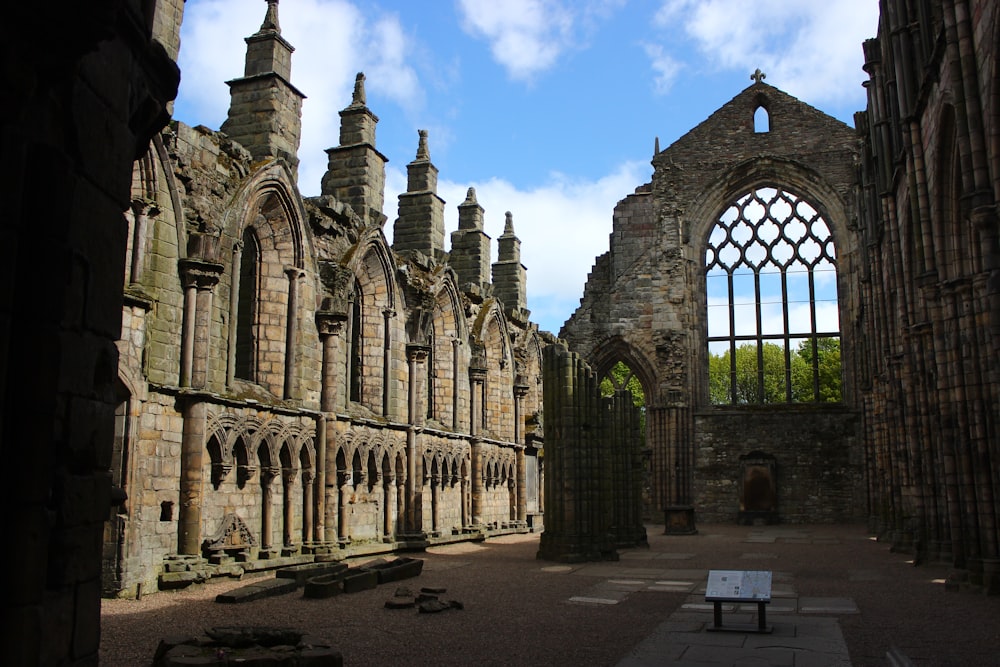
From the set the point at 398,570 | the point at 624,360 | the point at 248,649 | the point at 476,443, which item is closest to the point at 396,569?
the point at 398,570

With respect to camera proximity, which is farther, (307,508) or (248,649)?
(307,508)

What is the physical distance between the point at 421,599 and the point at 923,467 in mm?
8467

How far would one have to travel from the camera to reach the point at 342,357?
15.0 metres

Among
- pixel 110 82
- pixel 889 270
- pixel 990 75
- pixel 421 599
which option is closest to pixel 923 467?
pixel 889 270

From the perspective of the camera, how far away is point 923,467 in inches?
550

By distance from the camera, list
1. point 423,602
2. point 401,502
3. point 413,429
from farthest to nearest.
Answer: point 413,429, point 401,502, point 423,602

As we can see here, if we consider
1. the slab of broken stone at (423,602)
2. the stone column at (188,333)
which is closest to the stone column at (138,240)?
the stone column at (188,333)

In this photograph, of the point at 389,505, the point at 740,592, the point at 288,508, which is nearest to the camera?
the point at 740,592

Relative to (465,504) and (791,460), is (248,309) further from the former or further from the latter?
(791,460)

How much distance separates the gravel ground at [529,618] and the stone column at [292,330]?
305 centimetres

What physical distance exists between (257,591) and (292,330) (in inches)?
201

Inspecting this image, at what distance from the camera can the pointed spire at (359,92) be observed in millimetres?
17219

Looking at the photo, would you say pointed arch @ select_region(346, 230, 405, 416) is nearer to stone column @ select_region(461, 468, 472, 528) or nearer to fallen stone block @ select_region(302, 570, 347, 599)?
stone column @ select_region(461, 468, 472, 528)

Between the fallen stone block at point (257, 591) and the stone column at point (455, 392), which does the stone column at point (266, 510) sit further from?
the stone column at point (455, 392)
